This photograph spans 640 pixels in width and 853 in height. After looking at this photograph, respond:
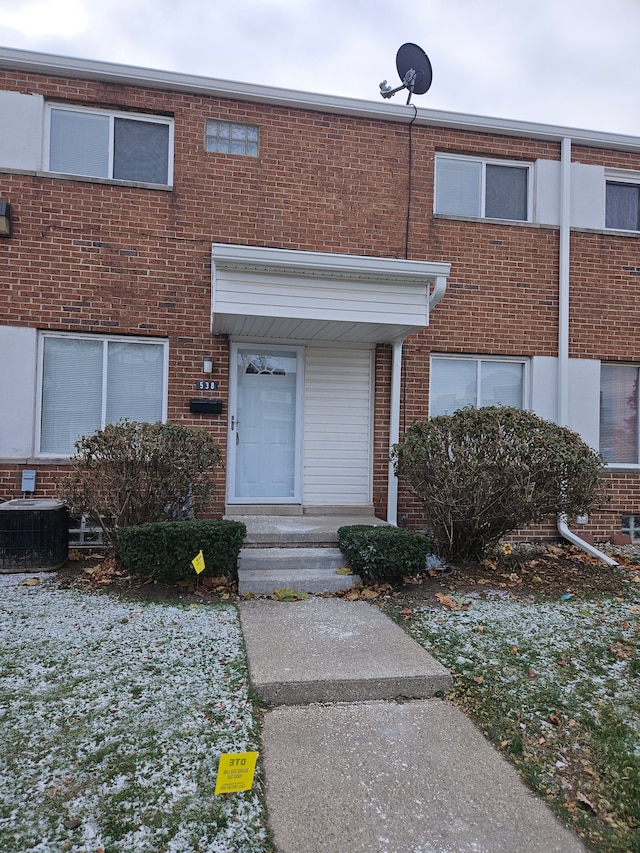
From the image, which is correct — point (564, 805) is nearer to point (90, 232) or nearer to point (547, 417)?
point (547, 417)

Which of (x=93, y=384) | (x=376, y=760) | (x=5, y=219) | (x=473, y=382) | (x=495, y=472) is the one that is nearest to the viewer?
(x=376, y=760)

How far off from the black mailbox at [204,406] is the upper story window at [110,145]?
8.96 ft

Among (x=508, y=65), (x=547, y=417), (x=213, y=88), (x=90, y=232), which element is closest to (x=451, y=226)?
(x=547, y=417)

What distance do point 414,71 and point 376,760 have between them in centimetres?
813

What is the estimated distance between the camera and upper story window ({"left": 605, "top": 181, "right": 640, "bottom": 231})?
847cm

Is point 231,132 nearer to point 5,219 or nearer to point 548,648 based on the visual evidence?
point 5,219

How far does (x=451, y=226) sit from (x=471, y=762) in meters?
6.76

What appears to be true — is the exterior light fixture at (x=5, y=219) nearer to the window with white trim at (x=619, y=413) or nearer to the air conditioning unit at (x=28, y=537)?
the air conditioning unit at (x=28, y=537)

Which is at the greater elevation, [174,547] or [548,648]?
[174,547]

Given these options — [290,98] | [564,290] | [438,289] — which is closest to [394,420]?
[438,289]

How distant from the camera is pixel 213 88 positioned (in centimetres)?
712

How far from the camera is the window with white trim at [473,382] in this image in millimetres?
7863

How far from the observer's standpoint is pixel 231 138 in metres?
7.33

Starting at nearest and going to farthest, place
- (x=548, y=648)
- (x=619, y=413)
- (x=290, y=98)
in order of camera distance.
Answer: (x=548, y=648) < (x=290, y=98) < (x=619, y=413)
